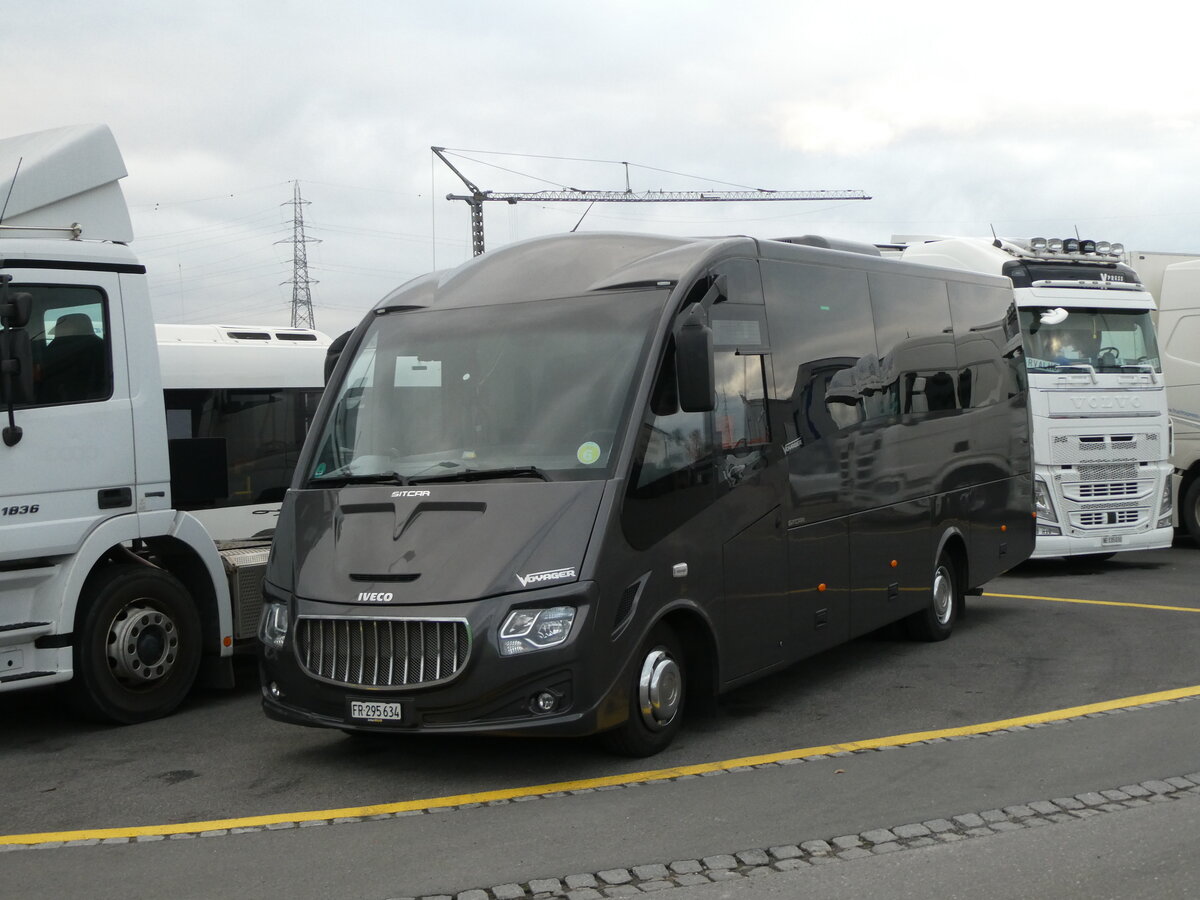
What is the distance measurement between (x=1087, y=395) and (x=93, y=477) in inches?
428

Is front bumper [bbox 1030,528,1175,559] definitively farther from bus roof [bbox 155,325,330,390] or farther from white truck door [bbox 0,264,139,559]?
white truck door [bbox 0,264,139,559]

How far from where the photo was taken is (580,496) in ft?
23.4

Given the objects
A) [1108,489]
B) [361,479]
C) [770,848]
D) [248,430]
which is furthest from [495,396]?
[1108,489]

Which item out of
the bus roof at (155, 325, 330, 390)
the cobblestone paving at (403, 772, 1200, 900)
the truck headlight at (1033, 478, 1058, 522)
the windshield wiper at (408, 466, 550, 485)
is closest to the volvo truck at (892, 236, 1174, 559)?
the truck headlight at (1033, 478, 1058, 522)

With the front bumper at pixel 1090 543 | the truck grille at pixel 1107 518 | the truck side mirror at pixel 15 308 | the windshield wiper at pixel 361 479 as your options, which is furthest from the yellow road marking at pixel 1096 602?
the truck side mirror at pixel 15 308

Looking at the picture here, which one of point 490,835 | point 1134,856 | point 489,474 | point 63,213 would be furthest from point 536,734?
point 63,213

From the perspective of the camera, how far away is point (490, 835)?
241 inches

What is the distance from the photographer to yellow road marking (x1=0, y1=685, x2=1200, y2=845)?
6434 mm

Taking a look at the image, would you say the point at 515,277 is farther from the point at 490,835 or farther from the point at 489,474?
the point at 490,835

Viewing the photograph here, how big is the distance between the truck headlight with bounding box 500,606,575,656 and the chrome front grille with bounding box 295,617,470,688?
7.9 inches

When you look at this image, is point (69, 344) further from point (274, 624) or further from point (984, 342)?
point (984, 342)

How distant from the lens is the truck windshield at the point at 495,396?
7.43m

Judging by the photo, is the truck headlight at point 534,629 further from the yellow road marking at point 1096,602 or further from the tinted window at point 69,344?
the yellow road marking at point 1096,602

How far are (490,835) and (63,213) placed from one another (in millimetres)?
5140
